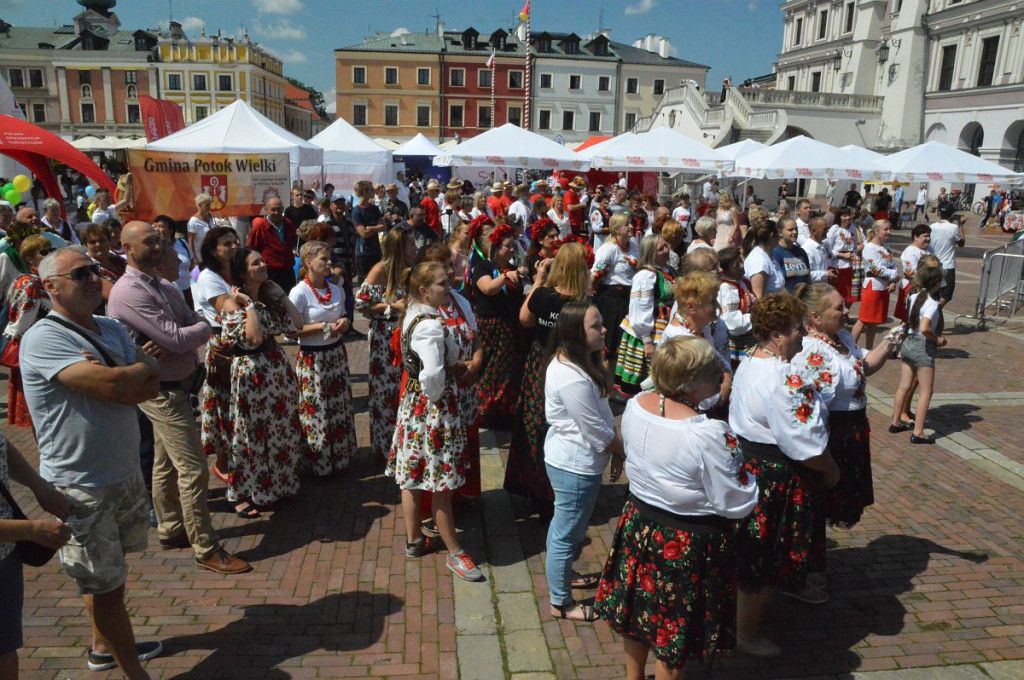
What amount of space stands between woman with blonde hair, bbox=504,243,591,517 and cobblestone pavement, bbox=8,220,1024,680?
0.24 meters

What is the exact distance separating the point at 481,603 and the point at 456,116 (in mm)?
62857

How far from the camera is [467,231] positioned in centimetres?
671

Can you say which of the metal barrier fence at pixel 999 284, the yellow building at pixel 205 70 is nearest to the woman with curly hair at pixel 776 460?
the metal barrier fence at pixel 999 284

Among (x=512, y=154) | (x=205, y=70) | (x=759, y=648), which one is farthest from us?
(x=205, y=70)

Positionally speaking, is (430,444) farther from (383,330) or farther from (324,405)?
(383,330)

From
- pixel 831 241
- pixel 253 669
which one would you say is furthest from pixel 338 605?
pixel 831 241

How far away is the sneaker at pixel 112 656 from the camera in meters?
3.32

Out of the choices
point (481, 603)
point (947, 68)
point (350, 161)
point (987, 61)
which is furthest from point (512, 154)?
point (947, 68)

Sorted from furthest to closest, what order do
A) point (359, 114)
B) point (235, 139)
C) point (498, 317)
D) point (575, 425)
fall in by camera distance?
point (359, 114), point (235, 139), point (498, 317), point (575, 425)

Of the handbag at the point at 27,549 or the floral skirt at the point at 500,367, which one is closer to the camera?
the handbag at the point at 27,549

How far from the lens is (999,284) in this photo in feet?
38.7

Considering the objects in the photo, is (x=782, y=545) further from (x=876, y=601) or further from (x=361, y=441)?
(x=361, y=441)

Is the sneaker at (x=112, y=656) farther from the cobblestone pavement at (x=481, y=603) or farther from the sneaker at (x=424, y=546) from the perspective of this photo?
the sneaker at (x=424, y=546)

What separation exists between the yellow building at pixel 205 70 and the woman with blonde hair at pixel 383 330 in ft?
221
